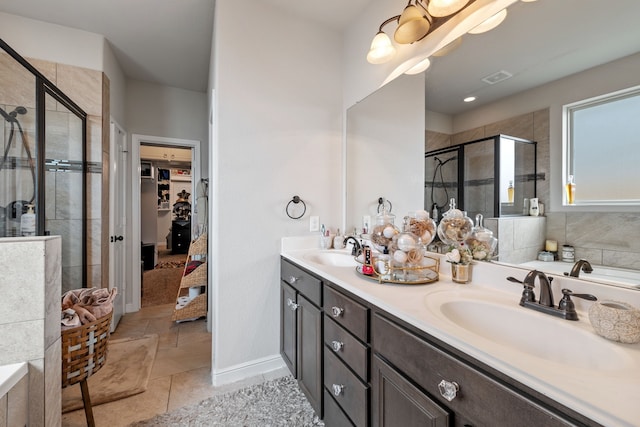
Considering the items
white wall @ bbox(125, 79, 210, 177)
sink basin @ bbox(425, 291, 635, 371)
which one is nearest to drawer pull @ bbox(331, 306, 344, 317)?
sink basin @ bbox(425, 291, 635, 371)

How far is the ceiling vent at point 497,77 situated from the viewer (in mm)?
1143

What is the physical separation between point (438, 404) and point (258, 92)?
1986mm

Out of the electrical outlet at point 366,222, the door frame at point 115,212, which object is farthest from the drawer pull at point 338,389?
the door frame at point 115,212

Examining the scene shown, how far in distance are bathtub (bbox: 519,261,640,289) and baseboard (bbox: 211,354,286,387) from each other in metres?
1.75

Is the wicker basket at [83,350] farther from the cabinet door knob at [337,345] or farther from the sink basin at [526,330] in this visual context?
the sink basin at [526,330]

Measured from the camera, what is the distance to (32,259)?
41.1 inches

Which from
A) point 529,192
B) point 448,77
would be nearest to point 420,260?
point 529,192

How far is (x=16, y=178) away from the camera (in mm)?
1732

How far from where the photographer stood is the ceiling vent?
114cm

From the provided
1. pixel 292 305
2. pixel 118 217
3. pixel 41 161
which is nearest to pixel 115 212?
pixel 118 217

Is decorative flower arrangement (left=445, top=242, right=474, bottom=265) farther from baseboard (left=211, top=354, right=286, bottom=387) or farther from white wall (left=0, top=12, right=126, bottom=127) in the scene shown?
white wall (left=0, top=12, right=126, bottom=127)

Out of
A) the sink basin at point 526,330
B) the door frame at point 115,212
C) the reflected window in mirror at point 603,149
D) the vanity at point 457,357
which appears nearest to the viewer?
the vanity at point 457,357

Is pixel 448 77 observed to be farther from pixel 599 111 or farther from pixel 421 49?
pixel 599 111

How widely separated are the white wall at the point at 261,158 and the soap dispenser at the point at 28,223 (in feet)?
3.73
